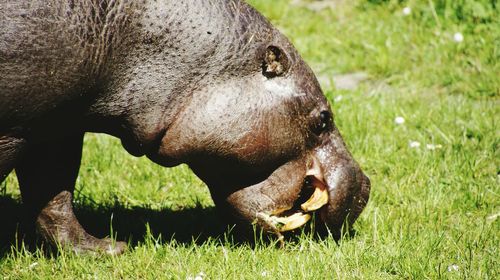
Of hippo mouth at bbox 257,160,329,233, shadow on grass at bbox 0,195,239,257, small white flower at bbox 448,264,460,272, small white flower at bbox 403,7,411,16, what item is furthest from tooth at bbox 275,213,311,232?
small white flower at bbox 403,7,411,16

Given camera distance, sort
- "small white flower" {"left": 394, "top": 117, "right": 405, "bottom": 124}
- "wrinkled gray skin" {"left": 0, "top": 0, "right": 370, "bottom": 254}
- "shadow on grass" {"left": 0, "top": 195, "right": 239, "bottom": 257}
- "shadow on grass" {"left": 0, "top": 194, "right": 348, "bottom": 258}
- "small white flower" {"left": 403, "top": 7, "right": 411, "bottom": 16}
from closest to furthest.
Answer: "wrinkled gray skin" {"left": 0, "top": 0, "right": 370, "bottom": 254}
"shadow on grass" {"left": 0, "top": 194, "right": 348, "bottom": 258}
"shadow on grass" {"left": 0, "top": 195, "right": 239, "bottom": 257}
"small white flower" {"left": 394, "top": 117, "right": 405, "bottom": 124}
"small white flower" {"left": 403, "top": 7, "right": 411, "bottom": 16}

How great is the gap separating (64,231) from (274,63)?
4.57 feet

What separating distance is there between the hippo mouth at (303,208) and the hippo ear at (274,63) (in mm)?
494

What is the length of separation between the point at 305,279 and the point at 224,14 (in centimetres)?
128

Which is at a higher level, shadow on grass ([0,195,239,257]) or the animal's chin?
the animal's chin

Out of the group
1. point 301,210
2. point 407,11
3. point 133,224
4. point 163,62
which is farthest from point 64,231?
point 407,11

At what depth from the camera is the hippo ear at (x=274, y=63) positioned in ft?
11.7

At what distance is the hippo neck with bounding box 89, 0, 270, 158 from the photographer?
3344 mm

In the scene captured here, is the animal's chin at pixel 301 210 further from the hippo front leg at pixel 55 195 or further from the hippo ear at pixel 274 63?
the hippo front leg at pixel 55 195

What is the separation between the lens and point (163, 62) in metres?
3.40

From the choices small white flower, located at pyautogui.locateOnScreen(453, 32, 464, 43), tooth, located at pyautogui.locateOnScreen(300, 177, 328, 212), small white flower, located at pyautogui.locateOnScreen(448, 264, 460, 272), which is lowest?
small white flower, located at pyautogui.locateOnScreen(448, 264, 460, 272)

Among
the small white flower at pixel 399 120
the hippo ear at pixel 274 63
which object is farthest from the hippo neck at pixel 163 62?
the small white flower at pixel 399 120

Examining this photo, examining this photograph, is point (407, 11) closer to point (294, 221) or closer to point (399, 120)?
point (399, 120)

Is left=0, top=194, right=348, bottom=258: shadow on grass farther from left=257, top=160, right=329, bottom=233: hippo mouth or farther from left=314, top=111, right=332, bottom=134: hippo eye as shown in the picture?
left=314, top=111, right=332, bottom=134: hippo eye
